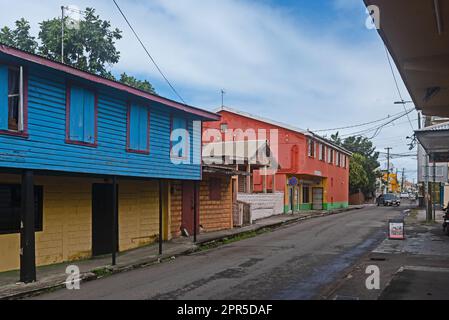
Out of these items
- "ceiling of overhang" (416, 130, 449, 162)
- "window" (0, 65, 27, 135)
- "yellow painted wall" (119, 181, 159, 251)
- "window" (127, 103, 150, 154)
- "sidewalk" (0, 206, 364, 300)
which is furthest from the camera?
"ceiling of overhang" (416, 130, 449, 162)

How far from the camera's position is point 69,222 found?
582 inches

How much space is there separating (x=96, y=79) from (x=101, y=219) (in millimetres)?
4850

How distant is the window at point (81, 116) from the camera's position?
12.9m

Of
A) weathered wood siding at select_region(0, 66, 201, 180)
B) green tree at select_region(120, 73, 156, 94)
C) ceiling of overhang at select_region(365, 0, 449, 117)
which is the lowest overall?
weathered wood siding at select_region(0, 66, 201, 180)

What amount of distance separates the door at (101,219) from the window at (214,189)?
23.3 feet

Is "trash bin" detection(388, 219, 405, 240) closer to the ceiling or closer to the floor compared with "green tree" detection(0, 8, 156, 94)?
closer to the floor

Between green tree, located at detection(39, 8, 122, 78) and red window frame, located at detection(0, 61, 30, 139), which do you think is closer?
red window frame, located at detection(0, 61, 30, 139)

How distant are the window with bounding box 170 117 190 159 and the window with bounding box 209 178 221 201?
466 cm

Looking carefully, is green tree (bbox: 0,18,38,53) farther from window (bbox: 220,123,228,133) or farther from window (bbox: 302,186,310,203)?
window (bbox: 302,186,310,203)

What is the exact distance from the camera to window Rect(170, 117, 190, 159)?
17.8m

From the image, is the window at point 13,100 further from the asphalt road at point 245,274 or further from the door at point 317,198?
the door at point 317,198

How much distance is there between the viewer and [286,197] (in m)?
35.5

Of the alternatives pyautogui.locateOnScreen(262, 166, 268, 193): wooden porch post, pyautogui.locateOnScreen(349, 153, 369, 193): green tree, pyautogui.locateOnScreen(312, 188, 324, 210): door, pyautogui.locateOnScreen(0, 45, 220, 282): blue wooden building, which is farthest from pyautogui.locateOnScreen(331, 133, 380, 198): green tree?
pyautogui.locateOnScreen(0, 45, 220, 282): blue wooden building
